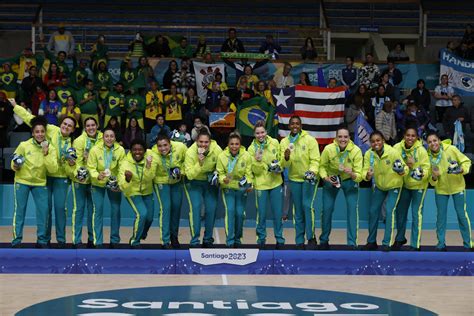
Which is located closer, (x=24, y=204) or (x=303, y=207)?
(x=24, y=204)

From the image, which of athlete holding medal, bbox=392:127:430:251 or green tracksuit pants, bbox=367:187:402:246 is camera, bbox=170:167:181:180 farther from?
athlete holding medal, bbox=392:127:430:251

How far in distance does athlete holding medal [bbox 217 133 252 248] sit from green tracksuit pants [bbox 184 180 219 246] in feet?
0.79

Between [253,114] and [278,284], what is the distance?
8.06 metres

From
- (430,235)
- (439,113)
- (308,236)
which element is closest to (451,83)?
(439,113)

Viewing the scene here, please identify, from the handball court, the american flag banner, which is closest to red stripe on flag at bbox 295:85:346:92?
the american flag banner

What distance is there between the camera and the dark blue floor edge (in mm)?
13648

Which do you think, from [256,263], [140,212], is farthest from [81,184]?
[256,263]

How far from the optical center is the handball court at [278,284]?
1159 cm

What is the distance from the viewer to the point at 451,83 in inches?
918

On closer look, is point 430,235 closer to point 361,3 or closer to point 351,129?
point 351,129

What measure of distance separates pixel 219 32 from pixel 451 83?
669cm

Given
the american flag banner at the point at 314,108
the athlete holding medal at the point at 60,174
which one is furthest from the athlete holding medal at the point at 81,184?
the american flag banner at the point at 314,108

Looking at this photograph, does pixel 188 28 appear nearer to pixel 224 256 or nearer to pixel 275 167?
pixel 275 167

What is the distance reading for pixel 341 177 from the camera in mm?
14352
